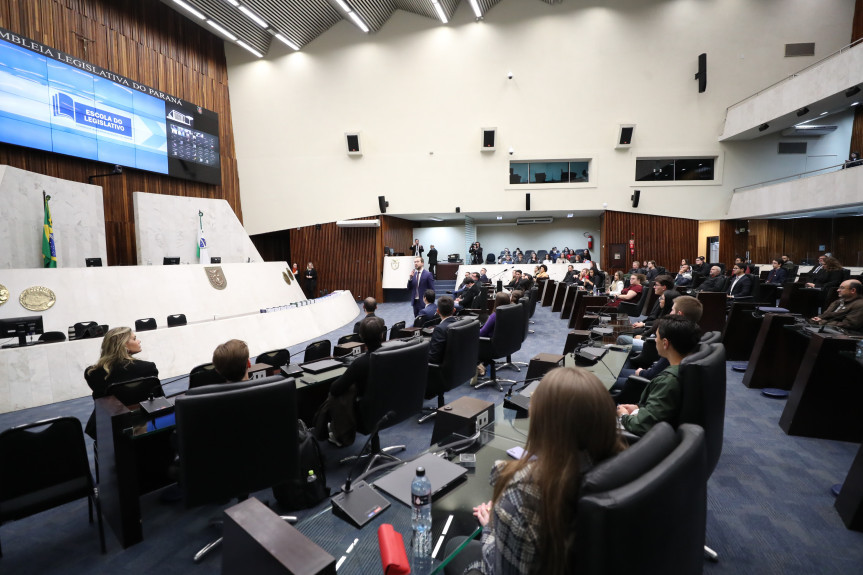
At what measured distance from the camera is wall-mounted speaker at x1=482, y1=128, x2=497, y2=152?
46.2ft

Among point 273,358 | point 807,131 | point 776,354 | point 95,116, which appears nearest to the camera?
point 273,358

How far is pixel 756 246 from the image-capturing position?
45.9 ft

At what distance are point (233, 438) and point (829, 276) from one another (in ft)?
33.6

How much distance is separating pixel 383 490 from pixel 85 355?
5.34m

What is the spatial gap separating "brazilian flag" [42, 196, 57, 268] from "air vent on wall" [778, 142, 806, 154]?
19.8 metres

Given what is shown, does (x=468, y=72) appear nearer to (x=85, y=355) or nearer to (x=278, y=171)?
(x=278, y=171)

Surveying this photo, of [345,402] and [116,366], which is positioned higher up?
[116,366]

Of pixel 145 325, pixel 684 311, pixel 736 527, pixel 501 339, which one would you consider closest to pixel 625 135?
pixel 501 339

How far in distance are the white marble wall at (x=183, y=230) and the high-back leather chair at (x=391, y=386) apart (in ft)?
→ 33.5

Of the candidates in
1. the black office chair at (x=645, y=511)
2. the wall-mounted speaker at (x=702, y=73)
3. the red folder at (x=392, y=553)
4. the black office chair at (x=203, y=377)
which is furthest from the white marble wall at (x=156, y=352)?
the wall-mounted speaker at (x=702, y=73)

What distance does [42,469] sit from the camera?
226 centimetres

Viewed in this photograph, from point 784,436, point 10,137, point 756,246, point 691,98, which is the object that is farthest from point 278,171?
point 756,246

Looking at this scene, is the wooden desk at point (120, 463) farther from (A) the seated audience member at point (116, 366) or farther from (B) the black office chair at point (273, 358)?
(B) the black office chair at point (273, 358)

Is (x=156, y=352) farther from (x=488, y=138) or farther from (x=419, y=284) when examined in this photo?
(x=488, y=138)
